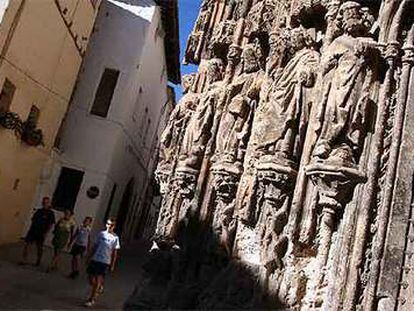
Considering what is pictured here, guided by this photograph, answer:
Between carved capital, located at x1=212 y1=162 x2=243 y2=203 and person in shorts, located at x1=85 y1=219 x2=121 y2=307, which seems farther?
person in shorts, located at x1=85 y1=219 x2=121 y2=307

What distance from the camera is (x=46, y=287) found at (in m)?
9.12

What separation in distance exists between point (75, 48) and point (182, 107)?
10.4 metres

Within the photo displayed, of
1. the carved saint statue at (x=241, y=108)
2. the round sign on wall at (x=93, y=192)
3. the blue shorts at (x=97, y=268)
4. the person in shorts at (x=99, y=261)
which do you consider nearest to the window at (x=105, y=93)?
the round sign on wall at (x=93, y=192)

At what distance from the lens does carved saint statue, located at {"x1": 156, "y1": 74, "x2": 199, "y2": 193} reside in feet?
20.1

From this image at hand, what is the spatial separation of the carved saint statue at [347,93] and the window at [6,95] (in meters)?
9.67

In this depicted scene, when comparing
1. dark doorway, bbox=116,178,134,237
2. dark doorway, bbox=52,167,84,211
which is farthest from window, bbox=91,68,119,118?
dark doorway, bbox=116,178,134,237

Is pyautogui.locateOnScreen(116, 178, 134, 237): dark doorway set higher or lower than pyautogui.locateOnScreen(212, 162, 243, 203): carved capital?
higher

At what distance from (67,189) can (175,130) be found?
10457 mm

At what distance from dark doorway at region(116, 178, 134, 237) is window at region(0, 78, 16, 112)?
7.78 meters

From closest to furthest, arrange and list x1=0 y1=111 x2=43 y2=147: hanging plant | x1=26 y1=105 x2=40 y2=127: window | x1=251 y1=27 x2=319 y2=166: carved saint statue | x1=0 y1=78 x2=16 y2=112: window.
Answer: x1=251 y1=27 x2=319 y2=166: carved saint statue < x1=0 y1=78 x2=16 y2=112: window < x1=0 y1=111 x2=43 y2=147: hanging plant < x1=26 y1=105 x2=40 y2=127: window

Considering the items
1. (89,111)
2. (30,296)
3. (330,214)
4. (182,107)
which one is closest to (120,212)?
(89,111)

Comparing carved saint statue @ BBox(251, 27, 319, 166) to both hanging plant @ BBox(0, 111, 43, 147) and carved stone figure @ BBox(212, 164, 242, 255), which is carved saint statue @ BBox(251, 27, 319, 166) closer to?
carved stone figure @ BBox(212, 164, 242, 255)

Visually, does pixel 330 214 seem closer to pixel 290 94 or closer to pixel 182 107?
pixel 290 94

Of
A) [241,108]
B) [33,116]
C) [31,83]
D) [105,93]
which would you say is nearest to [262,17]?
[241,108]
